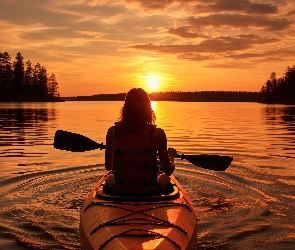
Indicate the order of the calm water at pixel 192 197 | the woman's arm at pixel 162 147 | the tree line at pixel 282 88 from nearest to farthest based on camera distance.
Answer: the woman's arm at pixel 162 147, the calm water at pixel 192 197, the tree line at pixel 282 88

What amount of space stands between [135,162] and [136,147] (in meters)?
0.21

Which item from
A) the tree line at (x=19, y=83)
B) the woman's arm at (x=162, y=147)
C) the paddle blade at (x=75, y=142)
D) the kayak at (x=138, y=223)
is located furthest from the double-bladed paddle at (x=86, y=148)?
the tree line at (x=19, y=83)

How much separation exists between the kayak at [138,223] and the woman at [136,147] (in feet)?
0.75

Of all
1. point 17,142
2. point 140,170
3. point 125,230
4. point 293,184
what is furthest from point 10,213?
point 17,142

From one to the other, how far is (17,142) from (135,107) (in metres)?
13.4

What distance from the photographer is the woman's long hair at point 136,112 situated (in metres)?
5.07

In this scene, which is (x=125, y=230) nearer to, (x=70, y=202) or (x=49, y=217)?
(x=49, y=217)

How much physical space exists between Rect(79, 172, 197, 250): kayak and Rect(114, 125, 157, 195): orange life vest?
0.21 metres

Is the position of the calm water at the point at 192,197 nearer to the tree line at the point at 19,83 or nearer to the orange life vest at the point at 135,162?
the orange life vest at the point at 135,162

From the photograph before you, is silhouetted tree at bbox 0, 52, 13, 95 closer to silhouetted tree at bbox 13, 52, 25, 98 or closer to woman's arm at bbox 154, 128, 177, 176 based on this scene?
silhouetted tree at bbox 13, 52, 25, 98

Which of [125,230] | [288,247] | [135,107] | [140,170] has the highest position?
[135,107]

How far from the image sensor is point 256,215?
23.1ft

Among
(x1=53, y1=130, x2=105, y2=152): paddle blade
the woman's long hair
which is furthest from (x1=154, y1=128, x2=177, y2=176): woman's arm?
(x1=53, y1=130, x2=105, y2=152): paddle blade

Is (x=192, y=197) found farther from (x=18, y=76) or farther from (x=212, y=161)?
(x=18, y=76)
